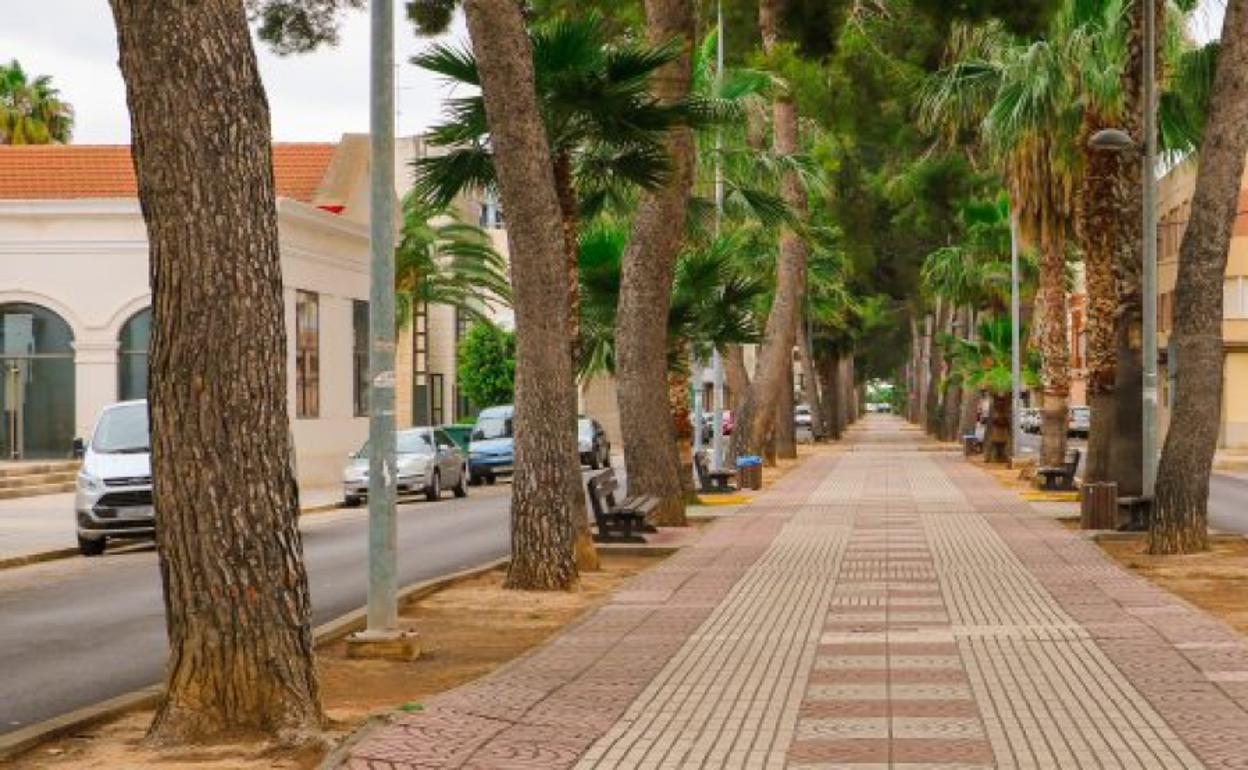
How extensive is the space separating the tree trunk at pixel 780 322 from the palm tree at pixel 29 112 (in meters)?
35.5

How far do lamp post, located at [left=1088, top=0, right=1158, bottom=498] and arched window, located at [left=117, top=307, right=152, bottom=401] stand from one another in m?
24.7

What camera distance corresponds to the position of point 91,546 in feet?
86.9

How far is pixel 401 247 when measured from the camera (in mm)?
67562

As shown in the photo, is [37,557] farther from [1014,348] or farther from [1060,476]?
[1014,348]

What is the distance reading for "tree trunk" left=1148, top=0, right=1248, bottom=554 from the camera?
21.5 m

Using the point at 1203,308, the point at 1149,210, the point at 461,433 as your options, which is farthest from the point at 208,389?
the point at 461,433

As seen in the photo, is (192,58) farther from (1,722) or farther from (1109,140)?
(1109,140)

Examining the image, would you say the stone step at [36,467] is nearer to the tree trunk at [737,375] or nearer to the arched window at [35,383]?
the arched window at [35,383]

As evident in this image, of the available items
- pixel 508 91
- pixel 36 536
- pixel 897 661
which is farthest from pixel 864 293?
pixel 897 661

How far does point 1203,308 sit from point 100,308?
1092 inches

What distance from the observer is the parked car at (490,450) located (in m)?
50.2

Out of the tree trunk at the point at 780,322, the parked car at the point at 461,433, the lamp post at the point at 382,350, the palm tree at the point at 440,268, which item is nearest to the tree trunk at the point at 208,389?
the lamp post at the point at 382,350

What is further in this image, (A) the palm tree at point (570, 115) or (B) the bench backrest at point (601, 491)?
(B) the bench backrest at point (601, 491)

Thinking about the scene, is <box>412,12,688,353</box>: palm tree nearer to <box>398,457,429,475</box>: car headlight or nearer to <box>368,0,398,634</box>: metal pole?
<box>368,0,398,634</box>: metal pole
